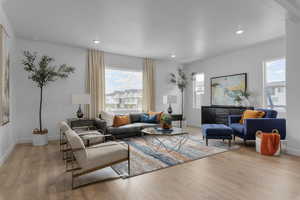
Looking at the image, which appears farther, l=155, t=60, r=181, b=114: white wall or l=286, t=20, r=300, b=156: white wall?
l=155, t=60, r=181, b=114: white wall

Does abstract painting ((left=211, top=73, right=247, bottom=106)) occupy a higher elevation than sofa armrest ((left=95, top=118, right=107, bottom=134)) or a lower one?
higher

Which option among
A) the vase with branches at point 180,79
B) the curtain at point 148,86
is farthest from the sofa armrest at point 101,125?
the vase with branches at point 180,79

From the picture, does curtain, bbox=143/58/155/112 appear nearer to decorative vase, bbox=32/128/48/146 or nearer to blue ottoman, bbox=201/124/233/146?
blue ottoman, bbox=201/124/233/146

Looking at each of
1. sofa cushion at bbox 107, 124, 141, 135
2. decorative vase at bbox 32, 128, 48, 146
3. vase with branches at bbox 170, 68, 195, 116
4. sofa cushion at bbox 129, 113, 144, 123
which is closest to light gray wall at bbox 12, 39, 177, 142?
decorative vase at bbox 32, 128, 48, 146

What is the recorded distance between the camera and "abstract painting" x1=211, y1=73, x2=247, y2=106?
5.86 metres

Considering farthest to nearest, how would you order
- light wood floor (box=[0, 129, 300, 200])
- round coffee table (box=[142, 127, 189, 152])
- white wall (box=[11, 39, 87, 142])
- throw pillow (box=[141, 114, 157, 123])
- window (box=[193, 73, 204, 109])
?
window (box=[193, 73, 204, 109]) → throw pillow (box=[141, 114, 157, 123]) → white wall (box=[11, 39, 87, 142]) → round coffee table (box=[142, 127, 189, 152]) → light wood floor (box=[0, 129, 300, 200])

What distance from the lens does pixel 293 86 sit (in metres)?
3.68

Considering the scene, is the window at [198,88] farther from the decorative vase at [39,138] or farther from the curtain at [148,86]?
the decorative vase at [39,138]

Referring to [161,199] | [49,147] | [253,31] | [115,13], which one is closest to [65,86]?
[49,147]

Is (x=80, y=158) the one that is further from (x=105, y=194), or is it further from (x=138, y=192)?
(x=138, y=192)

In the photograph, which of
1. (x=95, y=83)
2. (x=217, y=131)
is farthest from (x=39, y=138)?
(x=217, y=131)

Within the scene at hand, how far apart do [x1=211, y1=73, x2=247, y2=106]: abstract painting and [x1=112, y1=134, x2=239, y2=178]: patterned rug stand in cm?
205

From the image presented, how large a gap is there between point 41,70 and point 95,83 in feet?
5.46

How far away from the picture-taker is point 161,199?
2.06 metres
